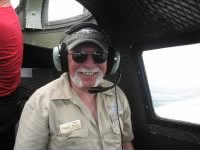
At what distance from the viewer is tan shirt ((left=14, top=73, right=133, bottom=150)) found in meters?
1.66

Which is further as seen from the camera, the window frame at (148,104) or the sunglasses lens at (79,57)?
the window frame at (148,104)

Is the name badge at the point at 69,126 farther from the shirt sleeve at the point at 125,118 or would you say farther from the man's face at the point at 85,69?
the shirt sleeve at the point at 125,118

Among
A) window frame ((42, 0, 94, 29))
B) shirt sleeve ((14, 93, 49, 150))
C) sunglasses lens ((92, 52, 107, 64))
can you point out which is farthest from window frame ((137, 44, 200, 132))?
window frame ((42, 0, 94, 29))

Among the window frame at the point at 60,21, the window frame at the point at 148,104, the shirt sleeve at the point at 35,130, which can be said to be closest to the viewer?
the shirt sleeve at the point at 35,130

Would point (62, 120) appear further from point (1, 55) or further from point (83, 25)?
point (1, 55)

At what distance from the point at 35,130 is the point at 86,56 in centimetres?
45

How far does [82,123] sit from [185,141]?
56 centimetres

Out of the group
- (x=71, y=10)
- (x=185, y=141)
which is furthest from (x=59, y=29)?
(x=185, y=141)

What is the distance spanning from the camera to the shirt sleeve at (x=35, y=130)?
165 cm

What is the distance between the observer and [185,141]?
70.6 inches

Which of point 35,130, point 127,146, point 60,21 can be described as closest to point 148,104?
point 127,146

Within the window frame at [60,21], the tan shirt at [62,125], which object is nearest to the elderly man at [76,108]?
the tan shirt at [62,125]

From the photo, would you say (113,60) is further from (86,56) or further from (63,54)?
(63,54)

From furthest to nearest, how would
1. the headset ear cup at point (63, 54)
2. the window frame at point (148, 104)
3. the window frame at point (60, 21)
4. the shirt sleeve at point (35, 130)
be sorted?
the window frame at point (60, 21) < the window frame at point (148, 104) < the headset ear cup at point (63, 54) < the shirt sleeve at point (35, 130)
